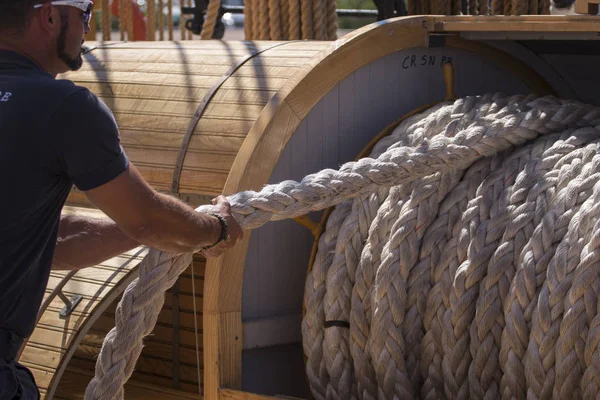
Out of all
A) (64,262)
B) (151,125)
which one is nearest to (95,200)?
(64,262)

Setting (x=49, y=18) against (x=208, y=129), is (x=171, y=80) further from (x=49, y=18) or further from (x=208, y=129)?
(x=49, y=18)

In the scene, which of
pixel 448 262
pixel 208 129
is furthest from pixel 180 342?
pixel 448 262

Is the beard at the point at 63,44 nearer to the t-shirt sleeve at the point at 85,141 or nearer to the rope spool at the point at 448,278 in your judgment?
the t-shirt sleeve at the point at 85,141

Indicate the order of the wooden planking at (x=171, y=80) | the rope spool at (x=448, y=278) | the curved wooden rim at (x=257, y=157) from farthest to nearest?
the wooden planking at (x=171, y=80), the curved wooden rim at (x=257, y=157), the rope spool at (x=448, y=278)

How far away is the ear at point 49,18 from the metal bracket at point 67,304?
50.2 inches

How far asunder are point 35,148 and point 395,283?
1074 millimetres

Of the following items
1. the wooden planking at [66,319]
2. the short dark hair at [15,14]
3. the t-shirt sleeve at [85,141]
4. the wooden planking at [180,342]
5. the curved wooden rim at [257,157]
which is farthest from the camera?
the wooden planking at [180,342]

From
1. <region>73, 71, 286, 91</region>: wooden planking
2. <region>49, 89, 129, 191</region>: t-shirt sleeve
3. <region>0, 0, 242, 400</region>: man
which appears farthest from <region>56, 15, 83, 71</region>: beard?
<region>73, 71, 286, 91</region>: wooden planking

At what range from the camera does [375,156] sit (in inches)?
118

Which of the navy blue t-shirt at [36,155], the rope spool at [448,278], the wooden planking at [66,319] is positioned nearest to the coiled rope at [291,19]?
the wooden planking at [66,319]

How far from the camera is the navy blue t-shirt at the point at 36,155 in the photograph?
209cm

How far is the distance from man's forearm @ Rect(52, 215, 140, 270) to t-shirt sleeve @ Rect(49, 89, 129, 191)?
431mm

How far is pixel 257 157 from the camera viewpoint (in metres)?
2.88

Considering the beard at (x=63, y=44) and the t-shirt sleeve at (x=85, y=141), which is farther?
the beard at (x=63, y=44)
